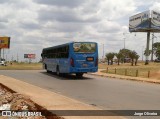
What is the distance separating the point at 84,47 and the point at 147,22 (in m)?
56.7

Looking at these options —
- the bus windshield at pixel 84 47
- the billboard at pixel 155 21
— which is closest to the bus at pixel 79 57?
the bus windshield at pixel 84 47

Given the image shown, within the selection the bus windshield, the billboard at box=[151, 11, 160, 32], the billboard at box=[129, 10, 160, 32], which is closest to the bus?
the bus windshield

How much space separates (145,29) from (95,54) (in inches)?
2282

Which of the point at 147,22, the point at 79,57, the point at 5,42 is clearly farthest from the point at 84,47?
the point at 5,42

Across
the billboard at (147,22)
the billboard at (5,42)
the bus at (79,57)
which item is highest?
the billboard at (147,22)

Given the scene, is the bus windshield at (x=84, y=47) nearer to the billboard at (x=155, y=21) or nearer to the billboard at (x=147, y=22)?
the billboard at (x=147, y=22)

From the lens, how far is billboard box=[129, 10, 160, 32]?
8444 cm

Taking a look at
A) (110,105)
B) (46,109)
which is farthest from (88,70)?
(46,109)

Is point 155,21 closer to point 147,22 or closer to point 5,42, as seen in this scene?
point 147,22

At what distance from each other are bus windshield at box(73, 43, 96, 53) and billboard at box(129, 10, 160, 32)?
5554 centimetres

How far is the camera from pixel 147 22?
3344 inches

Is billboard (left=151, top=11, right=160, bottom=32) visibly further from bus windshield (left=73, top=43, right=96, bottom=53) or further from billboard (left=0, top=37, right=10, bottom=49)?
bus windshield (left=73, top=43, right=96, bottom=53)

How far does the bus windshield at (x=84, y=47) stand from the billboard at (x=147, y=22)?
55537mm

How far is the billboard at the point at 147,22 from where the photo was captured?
277 ft
